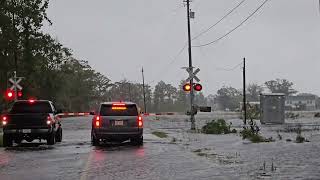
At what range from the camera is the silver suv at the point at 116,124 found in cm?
2078

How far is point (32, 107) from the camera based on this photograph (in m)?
22.7

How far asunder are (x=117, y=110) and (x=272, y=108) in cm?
2664

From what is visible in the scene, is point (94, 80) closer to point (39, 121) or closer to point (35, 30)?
point (35, 30)

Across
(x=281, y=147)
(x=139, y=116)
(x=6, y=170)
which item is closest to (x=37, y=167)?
(x=6, y=170)

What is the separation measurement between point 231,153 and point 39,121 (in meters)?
8.09

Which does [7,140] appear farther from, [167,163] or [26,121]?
[167,163]

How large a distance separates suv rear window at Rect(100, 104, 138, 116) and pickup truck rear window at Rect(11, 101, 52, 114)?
9.20ft

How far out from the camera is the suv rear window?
69.2ft

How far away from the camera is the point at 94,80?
158 metres

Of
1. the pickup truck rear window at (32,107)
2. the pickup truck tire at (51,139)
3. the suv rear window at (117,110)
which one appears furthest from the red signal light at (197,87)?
the pickup truck tire at (51,139)

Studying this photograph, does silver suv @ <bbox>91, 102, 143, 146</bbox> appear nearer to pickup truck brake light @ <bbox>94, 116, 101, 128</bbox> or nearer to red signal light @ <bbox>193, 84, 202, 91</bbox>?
pickup truck brake light @ <bbox>94, 116, 101, 128</bbox>

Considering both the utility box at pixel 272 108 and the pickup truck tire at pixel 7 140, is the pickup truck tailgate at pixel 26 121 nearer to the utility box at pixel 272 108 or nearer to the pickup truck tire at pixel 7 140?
the pickup truck tire at pixel 7 140

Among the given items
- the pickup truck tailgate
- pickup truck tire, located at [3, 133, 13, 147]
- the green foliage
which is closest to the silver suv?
the pickup truck tailgate

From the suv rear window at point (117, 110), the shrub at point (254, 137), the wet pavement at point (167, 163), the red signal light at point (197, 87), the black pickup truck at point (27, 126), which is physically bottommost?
the wet pavement at point (167, 163)
